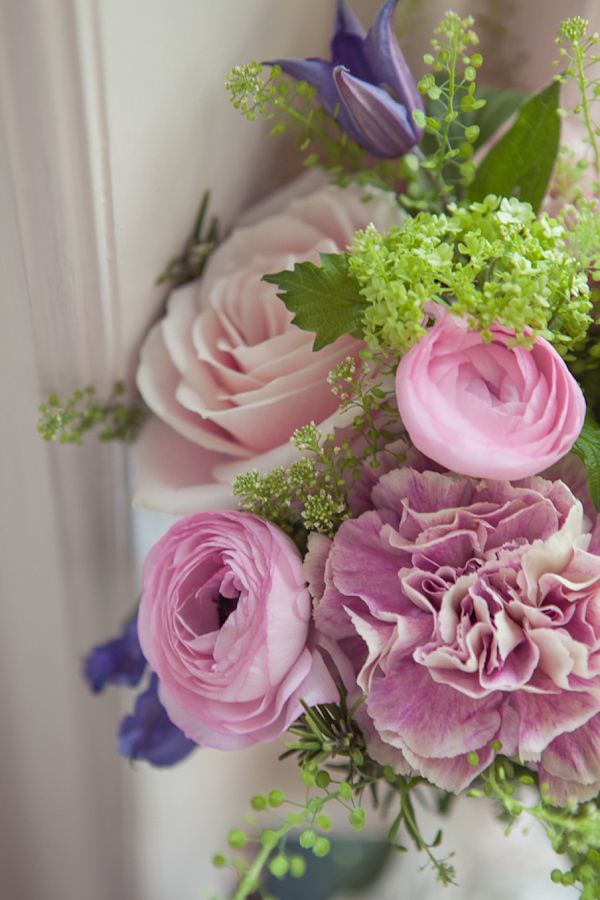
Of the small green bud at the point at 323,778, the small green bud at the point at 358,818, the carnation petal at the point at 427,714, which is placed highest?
the carnation petal at the point at 427,714

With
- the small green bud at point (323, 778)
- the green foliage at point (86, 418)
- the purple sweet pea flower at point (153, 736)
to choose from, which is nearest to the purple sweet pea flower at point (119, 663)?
the purple sweet pea flower at point (153, 736)

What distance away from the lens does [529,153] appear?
0.43 m

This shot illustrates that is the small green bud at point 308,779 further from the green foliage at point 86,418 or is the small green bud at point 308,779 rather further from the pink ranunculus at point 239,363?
the green foliage at point 86,418

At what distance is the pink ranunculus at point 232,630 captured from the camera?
37 centimetres

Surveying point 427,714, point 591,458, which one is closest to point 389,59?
point 591,458

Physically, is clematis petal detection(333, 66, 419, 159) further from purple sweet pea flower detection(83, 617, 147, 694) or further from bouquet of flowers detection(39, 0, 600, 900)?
purple sweet pea flower detection(83, 617, 147, 694)

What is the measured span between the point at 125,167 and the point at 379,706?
342 millimetres

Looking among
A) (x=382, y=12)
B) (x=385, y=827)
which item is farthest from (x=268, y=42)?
(x=385, y=827)

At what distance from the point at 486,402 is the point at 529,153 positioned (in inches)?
7.5

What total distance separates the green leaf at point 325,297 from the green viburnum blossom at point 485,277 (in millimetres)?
14

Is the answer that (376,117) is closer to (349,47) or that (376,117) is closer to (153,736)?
(349,47)

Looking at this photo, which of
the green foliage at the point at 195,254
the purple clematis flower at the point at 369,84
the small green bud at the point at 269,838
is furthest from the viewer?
the green foliage at the point at 195,254

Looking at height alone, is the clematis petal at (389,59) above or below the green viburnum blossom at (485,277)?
above

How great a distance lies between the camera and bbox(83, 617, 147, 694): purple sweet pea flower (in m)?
0.62
